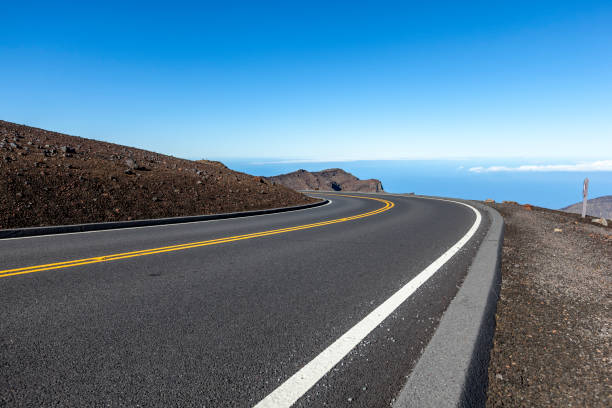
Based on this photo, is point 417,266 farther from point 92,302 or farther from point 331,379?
point 92,302

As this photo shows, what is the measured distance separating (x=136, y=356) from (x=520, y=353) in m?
3.16

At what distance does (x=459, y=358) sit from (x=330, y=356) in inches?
40.5

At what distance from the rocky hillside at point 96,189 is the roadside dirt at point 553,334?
1147 cm

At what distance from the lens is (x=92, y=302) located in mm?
4059

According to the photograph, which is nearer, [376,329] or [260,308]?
[376,329]

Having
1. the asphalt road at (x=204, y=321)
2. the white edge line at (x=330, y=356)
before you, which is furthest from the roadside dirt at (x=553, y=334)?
the white edge line at (x=330, y=356)

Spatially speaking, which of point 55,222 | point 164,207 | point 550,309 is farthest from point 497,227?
point 55,222

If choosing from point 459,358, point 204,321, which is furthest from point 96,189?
point 459,358

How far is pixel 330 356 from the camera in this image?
2904 mm

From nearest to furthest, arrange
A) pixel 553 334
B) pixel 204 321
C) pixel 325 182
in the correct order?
1. pixel 553 334
2. pixel 204 321
3. pixel 325 182

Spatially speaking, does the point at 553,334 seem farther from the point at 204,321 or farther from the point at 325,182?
the point at 325,182

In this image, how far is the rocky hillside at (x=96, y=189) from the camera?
11.2m

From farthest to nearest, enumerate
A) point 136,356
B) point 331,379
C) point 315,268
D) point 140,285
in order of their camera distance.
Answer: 1. point 315,268
2. point 140,285
3. point 136,356
4. point 331,379

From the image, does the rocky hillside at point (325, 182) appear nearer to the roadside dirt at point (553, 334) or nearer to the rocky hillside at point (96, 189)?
the rocky hillside at point (96, 189)
